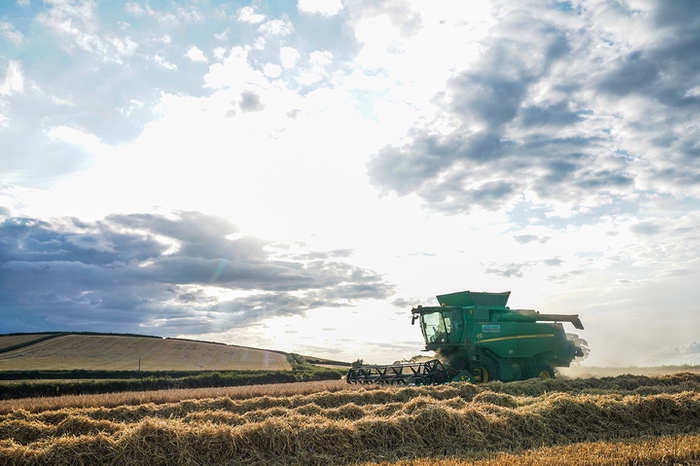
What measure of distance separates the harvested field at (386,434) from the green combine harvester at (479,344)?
18.4 feet

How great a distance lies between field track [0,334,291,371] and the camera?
129 ft

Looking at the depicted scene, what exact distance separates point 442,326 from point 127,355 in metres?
34.6

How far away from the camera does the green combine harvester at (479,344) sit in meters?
17.9

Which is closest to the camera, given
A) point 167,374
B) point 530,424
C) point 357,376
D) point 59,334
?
point 530,424

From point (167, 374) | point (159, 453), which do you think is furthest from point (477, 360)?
point (167, 374)

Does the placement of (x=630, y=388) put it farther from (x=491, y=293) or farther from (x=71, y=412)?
(x=71, y=412)

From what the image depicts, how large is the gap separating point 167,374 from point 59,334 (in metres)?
24.8

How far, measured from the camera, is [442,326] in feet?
64.1

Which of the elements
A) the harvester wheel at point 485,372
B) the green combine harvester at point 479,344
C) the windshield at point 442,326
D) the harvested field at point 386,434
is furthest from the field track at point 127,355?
the harvested field at point 386,434

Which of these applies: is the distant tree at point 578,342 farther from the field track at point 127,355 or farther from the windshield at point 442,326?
the field track at point 127,355

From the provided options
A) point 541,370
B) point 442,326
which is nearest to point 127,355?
point 442,326

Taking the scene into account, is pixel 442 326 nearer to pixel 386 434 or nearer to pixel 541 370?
pixel 541 370

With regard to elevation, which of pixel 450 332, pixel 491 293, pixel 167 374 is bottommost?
pixel 167 374

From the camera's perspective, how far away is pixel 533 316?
69.9 ft
